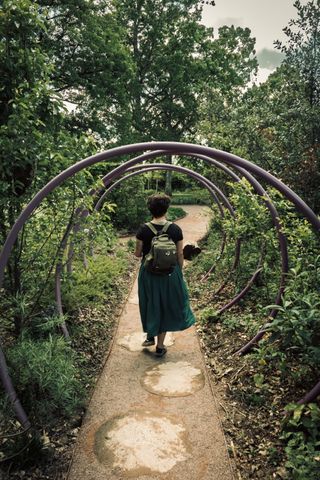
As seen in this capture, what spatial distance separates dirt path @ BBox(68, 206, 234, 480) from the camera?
8.70 feet

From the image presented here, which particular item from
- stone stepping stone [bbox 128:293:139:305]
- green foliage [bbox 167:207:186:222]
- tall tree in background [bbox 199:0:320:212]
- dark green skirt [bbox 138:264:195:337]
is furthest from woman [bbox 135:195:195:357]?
green foliage [bbox 167:207:186:222]

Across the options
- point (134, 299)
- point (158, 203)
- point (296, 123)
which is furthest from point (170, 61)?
point (158, 203)

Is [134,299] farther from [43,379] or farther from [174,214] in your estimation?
[174,214]

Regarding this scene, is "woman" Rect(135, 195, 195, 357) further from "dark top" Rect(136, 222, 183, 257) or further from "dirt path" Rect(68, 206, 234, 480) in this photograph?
"dirt path" Rect(68, 206, 234, 480)

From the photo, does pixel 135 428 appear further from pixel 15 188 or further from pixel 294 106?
pixel 294 106

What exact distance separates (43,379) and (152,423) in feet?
3.50

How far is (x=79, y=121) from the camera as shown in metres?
13.7

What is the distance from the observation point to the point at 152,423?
3137mm

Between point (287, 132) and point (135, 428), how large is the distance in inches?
239

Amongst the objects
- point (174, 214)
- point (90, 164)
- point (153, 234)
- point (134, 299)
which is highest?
point (90, 164)

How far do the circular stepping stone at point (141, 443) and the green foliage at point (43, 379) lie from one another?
447 mm

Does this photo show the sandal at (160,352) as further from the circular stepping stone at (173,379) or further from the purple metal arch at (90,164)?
the purple metal arch at (90,164)

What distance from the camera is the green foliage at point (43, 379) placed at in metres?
2.94

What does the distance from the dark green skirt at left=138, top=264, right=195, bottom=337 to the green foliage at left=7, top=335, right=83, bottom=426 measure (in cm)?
126
